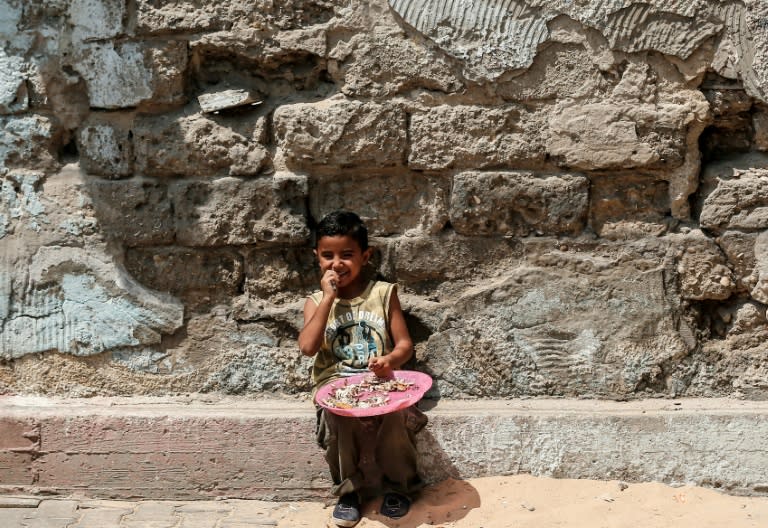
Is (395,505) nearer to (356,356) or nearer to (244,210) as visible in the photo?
(356,356)

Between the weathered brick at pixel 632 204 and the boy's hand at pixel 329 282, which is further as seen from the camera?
the weathered brick at pixel 632 204

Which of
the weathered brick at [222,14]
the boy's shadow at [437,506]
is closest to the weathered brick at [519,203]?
the weathered brick at [222,14]

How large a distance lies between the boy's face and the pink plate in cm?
35

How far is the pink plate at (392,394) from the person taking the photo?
3084 millimetres

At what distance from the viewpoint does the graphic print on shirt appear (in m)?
3.40

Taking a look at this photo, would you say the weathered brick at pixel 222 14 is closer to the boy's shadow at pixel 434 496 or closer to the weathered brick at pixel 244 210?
the weathered brick at pixel 244 210

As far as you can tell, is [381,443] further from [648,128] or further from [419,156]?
[648,128]

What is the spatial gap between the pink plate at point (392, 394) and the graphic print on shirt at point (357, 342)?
71mm

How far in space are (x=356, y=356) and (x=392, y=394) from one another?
259mm

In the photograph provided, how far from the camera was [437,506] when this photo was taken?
131 inches

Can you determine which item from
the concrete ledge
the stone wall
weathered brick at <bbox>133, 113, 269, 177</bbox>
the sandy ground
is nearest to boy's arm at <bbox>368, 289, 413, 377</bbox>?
the stone wall

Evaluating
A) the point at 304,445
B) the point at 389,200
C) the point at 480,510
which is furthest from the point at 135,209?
the point at 480,510

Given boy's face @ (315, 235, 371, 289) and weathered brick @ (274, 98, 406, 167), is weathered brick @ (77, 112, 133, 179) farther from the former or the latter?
boy's face @ (315, 235, 371, 289)

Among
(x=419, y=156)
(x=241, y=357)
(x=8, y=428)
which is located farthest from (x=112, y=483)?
(x=419, y=156)
